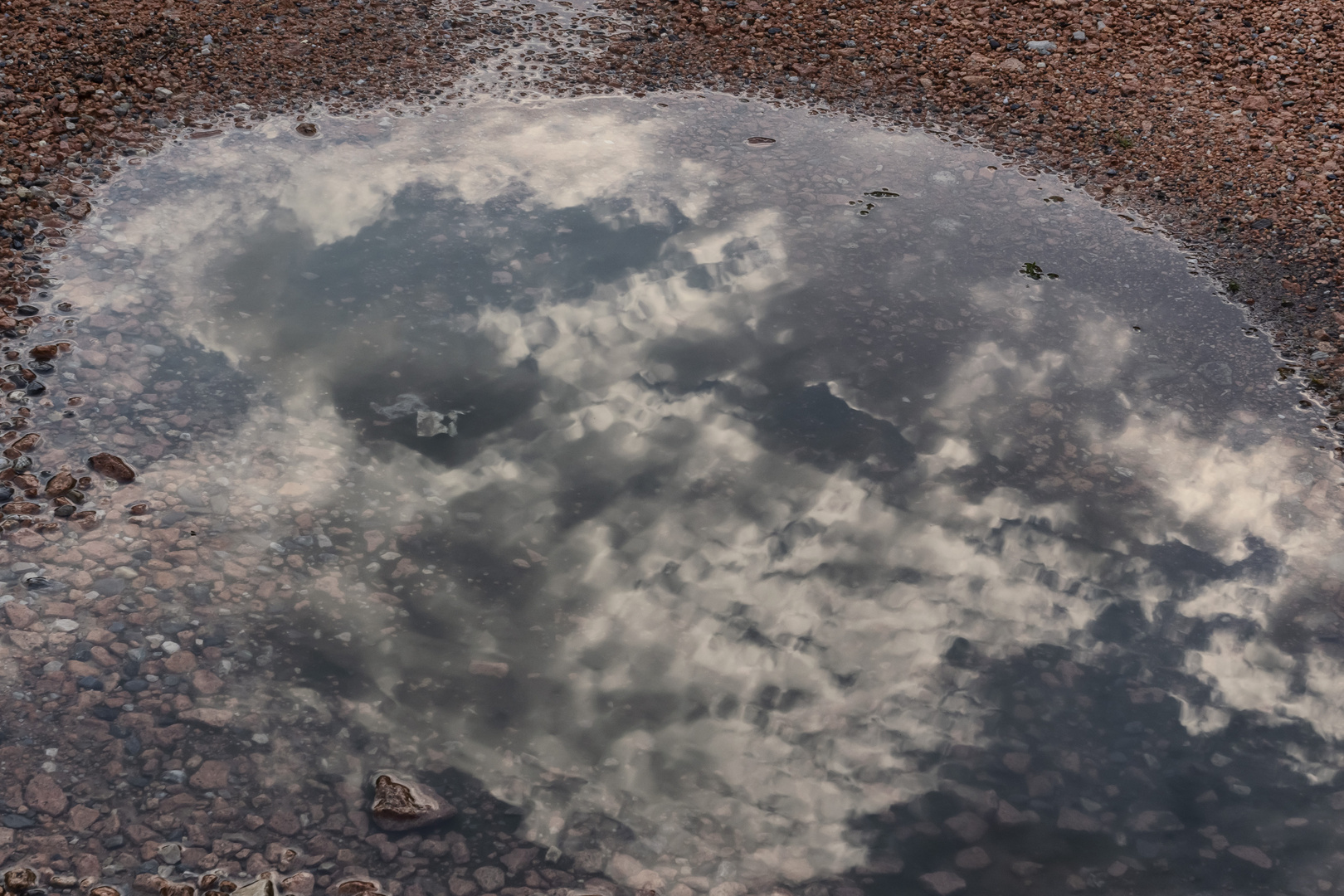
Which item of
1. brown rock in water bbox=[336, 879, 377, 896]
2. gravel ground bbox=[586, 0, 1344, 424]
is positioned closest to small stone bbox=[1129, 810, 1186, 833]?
brown rock in water bbox=[336, 879, 377, 896]

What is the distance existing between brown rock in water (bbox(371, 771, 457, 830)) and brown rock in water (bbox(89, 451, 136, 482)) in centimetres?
230

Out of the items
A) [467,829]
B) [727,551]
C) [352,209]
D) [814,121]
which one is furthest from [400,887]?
[814,121]

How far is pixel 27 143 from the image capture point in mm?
6836

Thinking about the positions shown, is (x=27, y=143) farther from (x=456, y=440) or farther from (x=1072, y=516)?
(x=1072, y=516)

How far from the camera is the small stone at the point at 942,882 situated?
3.80 meters

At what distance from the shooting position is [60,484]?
4801mm

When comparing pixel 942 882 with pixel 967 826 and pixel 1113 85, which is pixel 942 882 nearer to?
pixel 967 826

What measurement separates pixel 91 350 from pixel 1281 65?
9.68m

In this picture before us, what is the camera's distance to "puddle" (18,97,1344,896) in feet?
13.4

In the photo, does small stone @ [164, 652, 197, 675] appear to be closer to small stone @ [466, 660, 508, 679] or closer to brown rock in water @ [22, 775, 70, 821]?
brown rock in water @ [22, 775, 70, 821]

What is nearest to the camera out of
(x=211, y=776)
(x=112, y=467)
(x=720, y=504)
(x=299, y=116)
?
(x=211, y=776)

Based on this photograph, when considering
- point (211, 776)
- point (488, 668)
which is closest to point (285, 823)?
point (211, 776)

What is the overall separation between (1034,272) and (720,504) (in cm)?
333

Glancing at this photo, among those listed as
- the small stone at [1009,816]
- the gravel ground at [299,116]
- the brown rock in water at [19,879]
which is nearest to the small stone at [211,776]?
the gravel ground at [299,116]
